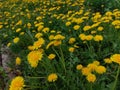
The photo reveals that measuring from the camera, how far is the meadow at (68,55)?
8.53 feet

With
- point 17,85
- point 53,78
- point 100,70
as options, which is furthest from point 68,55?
point 17,85

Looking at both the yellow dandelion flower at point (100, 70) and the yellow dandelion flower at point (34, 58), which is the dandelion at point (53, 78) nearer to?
the yellow dandelion flower at point (34, 58)

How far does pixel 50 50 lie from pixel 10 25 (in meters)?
1.79

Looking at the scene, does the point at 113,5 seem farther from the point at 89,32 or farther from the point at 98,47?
the point at 98,47

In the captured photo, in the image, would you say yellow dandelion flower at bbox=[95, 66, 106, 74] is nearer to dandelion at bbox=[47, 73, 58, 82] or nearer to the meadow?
the meadow

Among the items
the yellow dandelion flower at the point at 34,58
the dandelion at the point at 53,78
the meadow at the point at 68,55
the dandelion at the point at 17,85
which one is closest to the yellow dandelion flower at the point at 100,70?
the meadow at the point at 68,55

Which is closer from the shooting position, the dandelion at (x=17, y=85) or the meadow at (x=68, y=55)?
the dandelion at (x=17, y=85)

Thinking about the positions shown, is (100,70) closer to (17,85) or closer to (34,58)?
(34,58)

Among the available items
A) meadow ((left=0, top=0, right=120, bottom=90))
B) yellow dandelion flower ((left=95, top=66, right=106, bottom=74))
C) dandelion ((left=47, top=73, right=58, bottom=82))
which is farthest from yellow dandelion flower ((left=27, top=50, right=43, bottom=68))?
yellow dandelion flower ((left=95, top=66, right=106, bottom=74))

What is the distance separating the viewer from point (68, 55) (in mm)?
3404

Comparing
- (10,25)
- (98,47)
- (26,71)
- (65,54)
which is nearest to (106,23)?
(98,47)

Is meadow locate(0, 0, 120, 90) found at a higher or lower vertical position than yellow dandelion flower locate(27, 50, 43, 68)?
lower

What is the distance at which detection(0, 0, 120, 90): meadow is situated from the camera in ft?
8.53

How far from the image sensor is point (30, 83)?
2.92 m
